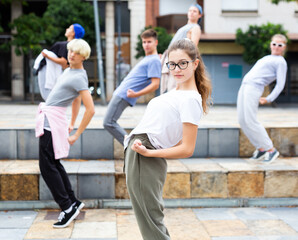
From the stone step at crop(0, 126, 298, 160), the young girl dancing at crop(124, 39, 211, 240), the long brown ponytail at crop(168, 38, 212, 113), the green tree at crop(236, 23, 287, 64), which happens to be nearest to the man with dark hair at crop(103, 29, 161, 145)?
the stone step at crop(0, 126, 298, 160)

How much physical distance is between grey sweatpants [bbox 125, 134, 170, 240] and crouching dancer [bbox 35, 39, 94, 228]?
1673mm

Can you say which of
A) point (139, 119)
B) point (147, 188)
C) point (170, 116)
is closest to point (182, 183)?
point (147, 188)

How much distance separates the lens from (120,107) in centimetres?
587

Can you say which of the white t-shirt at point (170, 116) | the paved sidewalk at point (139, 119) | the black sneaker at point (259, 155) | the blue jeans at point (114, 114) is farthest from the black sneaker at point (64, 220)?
the black sneaker at point (259, 155)

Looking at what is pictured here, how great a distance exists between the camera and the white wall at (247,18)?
2339 centimetres

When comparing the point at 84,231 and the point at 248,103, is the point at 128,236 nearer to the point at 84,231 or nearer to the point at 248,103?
the point at 84,231

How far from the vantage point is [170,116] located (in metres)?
2.84

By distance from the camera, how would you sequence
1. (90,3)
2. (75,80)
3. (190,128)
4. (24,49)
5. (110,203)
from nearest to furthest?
(190,128)
(75,80)
(110,203)
(24,49)
(90,3)

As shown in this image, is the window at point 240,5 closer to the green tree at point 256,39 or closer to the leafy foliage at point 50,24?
the green tree at point 256,39

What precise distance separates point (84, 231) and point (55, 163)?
74 cm

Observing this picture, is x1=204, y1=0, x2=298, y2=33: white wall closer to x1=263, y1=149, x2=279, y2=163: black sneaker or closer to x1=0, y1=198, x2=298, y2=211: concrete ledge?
x1=263, y1=149, x2=279, y2=163: black sneaker

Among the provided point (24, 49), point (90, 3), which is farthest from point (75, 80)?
point (90, 3)

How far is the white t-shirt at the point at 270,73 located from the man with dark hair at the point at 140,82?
1.55 m

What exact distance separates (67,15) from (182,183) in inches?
675
